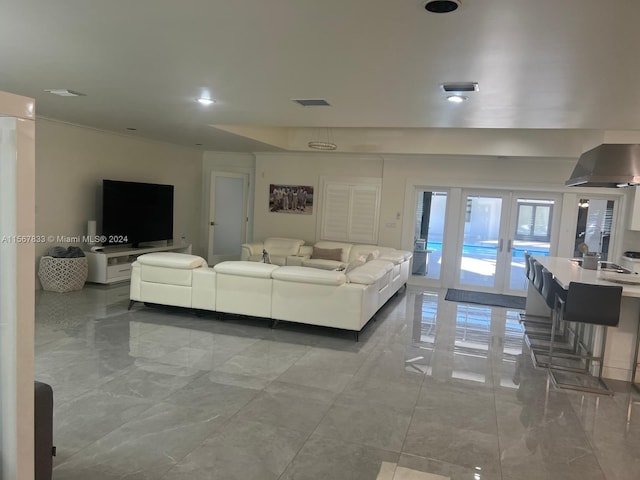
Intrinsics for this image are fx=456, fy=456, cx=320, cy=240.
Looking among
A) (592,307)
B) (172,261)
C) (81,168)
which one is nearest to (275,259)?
(172,261)

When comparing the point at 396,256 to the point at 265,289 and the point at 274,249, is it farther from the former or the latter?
the point at 265,289

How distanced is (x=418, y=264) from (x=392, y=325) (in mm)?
3349

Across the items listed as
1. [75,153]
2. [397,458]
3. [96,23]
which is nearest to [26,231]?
[96,23]

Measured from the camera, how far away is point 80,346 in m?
4.43

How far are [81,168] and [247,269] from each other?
12.7ft

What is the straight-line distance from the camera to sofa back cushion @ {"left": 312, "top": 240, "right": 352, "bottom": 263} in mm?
8531

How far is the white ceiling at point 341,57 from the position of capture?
2293mm

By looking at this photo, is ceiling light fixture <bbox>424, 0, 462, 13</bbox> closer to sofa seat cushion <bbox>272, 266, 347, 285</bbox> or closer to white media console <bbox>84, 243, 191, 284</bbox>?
sofa seat cushion <bbox>272, 266, 347, 285</bbox>

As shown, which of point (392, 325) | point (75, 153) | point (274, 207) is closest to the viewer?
point (392, 325)

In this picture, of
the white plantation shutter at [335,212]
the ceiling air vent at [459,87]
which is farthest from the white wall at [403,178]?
the ceiling air vent at [459,87]

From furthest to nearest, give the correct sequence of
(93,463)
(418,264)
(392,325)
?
1. (418,264)
2. (392,325)
3. (93,463)

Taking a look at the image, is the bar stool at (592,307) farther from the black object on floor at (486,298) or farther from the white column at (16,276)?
the white column at (16,276)

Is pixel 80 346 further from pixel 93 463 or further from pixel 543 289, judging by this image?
pixel 543 289

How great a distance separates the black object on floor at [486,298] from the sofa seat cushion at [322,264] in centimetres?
198
